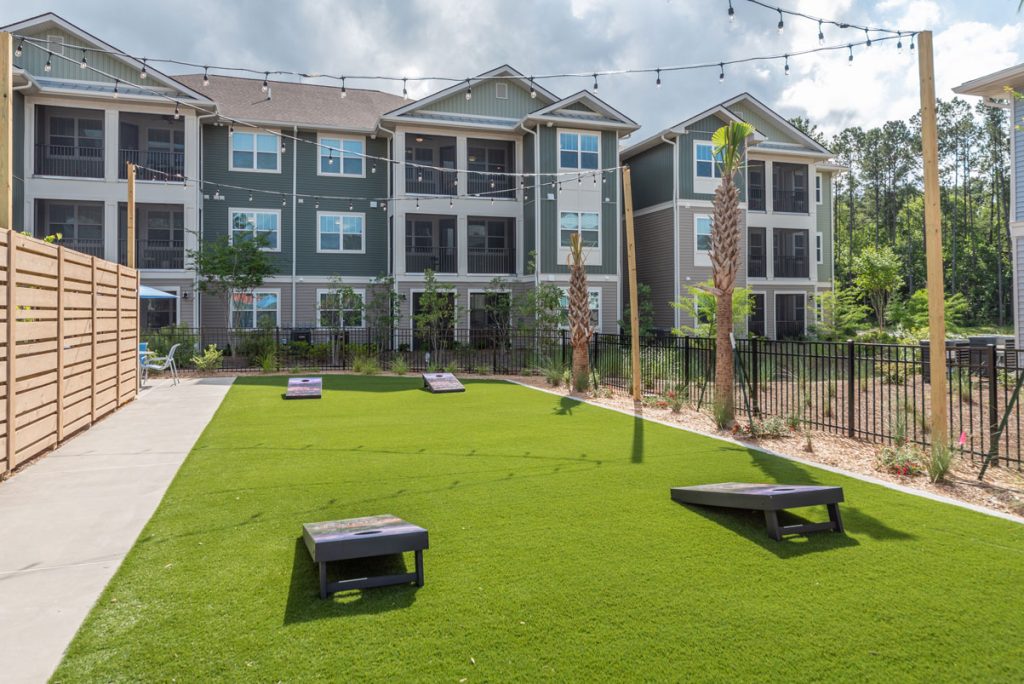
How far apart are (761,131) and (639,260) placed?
7.70 metres

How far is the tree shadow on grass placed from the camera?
3656 mm

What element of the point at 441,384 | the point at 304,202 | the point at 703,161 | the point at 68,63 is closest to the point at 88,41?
the point at 68,63

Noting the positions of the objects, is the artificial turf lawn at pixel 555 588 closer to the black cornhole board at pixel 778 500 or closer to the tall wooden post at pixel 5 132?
the black cornhole board at pixel 778 500

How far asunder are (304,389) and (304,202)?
46.1ft

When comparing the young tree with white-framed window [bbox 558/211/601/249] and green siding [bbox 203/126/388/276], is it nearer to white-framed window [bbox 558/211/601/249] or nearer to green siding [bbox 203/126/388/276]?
white-framed window [bbox 558/211/601/249]

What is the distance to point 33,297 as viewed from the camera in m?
7.10

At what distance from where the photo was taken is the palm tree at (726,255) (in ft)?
33.1

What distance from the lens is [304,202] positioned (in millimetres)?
25141

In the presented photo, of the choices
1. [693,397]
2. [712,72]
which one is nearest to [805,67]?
[712,72]

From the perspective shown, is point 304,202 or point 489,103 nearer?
point 304,202

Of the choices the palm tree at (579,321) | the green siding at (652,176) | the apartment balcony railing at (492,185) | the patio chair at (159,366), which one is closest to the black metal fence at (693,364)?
the palm tree at (579,321)

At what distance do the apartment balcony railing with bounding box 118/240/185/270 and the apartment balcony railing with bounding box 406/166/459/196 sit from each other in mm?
8750

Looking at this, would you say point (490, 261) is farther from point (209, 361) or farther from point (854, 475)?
point (854, 475)

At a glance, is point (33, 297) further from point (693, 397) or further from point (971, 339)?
point (971, 339)
